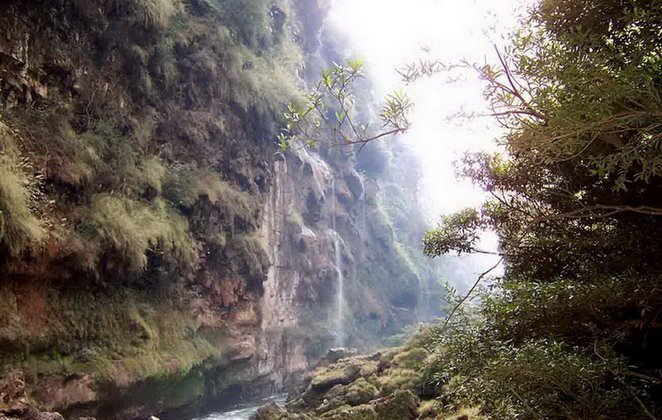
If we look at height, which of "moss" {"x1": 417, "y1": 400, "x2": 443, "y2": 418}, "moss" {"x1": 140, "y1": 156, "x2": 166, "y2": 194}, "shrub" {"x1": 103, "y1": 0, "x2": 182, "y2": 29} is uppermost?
"shrub" {"x1": 103, "y1": 0, "x2": 182, "y2": 29}

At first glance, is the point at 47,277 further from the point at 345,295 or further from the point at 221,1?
the point at 345,295

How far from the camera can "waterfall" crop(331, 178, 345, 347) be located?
2242cm

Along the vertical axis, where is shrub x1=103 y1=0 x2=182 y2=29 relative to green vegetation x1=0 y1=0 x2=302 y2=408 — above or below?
above

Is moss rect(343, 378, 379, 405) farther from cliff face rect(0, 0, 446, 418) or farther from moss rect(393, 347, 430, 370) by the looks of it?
cliff face rect(0, 0, 446, 418)

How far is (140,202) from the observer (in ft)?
27.8

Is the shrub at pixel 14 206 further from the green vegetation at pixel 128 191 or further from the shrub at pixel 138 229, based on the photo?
the shrub at pixel 138 229

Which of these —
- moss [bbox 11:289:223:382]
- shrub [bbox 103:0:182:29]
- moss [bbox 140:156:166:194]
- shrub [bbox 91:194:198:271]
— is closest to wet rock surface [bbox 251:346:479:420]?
moss [bbox 11:289:223:382]

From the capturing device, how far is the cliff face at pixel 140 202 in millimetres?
6234

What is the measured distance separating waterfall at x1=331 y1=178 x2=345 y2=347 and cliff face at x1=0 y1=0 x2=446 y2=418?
5698mm

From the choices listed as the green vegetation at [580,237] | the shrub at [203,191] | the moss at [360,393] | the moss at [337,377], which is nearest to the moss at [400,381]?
the moss at [360,393]

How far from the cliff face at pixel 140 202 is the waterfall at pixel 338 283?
5698 mm

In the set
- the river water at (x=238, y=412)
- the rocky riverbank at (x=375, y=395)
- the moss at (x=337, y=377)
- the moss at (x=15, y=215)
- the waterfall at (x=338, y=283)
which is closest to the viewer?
the moss at (x=15, y=215)

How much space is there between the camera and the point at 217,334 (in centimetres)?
1066

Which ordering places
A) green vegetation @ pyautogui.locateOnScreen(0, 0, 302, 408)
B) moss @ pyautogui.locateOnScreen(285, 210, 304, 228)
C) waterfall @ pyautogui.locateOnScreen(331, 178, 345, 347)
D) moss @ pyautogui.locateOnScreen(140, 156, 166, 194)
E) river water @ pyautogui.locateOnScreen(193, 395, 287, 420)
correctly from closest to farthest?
green vegetation @ pyautogui.locateOnScreen(0, 0, 302, 408), moss @ pyautogui.locateOnScreen(140, 156, 166, 194), river water @ pyautogui.locateOnScreen(193, 395, 287, 420), moss @ pyautogui.locateOnScreen(285, 210, 304, 228), waterfall @ pyautogui.locateOnScreen(331, 178, 345, 347)
